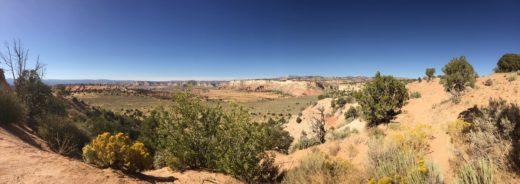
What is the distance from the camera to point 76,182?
6094 mm

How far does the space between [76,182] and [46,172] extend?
1049 millimetres

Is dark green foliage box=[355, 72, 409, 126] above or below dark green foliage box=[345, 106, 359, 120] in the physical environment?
above

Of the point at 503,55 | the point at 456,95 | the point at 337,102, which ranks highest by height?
the point at 503,55

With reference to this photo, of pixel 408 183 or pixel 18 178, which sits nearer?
pixel 408 183

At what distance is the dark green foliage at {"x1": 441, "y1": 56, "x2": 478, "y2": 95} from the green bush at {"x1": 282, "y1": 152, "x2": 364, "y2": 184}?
21.1 m

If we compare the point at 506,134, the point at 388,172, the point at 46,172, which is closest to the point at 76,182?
the point at 46,172

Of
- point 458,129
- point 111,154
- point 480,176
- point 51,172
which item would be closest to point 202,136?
point 111,154

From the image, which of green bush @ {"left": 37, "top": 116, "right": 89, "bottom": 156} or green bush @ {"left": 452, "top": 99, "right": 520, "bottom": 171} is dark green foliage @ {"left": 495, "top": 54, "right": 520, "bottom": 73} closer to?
green bush @ {"left": 452, "top": 99, "right": 520, "bottom": 171}

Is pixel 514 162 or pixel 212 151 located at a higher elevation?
pixel 514 162

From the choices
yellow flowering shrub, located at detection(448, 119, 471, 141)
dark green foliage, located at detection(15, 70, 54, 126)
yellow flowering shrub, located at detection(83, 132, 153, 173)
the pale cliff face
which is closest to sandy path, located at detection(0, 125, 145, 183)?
yellow flowering shrub, located at detection(83, 132, 153, 173)

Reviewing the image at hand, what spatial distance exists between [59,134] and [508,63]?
145 feet

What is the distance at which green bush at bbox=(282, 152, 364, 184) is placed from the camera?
5.92m

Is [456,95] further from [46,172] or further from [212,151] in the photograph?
[46,172]

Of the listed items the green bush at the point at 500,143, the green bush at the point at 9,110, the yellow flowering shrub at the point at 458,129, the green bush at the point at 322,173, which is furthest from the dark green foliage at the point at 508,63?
the green bush at the point at 9,110
